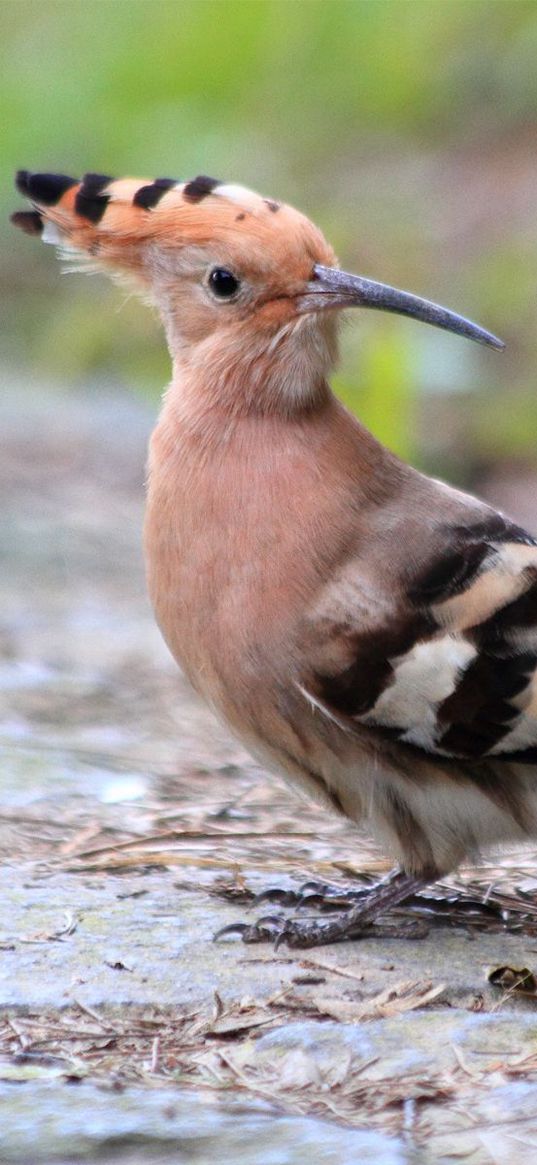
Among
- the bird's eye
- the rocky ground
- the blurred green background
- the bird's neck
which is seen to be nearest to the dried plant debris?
the rocky ground

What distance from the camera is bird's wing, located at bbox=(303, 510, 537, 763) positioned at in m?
2.31

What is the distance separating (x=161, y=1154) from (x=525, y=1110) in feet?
1.19

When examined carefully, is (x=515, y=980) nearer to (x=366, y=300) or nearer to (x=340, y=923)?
(x=340, y=923)

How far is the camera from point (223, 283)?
2.52 m

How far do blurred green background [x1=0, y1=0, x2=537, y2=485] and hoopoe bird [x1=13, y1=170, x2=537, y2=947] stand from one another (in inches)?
138

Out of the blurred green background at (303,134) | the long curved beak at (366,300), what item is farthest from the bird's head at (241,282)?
the blurred green background at (303,134)

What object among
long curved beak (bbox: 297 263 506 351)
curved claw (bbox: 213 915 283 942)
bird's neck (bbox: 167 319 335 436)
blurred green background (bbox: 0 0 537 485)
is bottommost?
curved claw (bbox: 213 915 283 942)

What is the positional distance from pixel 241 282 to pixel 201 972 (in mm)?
956

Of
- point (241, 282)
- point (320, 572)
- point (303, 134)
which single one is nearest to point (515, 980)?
point (320, 572)

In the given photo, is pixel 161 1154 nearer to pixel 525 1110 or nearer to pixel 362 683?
pixel 525 1110

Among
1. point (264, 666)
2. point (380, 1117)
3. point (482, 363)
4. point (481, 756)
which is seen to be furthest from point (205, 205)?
point (482, 363)

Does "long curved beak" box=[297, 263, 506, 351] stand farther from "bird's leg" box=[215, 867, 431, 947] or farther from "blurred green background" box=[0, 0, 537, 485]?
"blurred green background" box=[0, 0, 537, 485]

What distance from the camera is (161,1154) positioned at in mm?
1677

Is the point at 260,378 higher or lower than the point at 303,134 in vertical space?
lower
